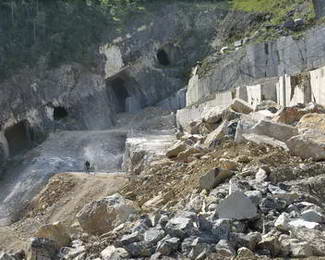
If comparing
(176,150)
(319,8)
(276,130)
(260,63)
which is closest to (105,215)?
(276,130)

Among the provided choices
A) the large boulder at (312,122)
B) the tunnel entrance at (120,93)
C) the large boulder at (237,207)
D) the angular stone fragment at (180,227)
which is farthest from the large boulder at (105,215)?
the tunnel entrance at (120,93)

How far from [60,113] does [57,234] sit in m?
32.9

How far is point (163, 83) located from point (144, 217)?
124ft

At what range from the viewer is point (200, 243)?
9.06m

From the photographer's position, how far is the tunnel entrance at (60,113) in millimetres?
42750

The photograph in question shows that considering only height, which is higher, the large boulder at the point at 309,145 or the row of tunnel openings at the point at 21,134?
the large boulder at the point at 309,145

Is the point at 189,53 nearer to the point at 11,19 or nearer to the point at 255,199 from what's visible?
the point at 11,19

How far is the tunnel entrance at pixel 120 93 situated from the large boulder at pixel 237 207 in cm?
4011

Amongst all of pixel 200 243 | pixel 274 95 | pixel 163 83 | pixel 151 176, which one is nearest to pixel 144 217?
pixel 200 243

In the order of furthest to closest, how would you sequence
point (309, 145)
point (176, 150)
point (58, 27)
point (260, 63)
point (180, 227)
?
point (58, 27) → point (260, 63) → point (176, 150) → point (309, 145) → point (180, 227)

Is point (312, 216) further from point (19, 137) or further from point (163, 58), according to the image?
point (163, 58)

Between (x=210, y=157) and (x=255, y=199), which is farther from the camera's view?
(x=210, y=157)

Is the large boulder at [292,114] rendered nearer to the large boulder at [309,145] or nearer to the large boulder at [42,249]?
the large boulder at [309,145]

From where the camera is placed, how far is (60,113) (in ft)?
143
